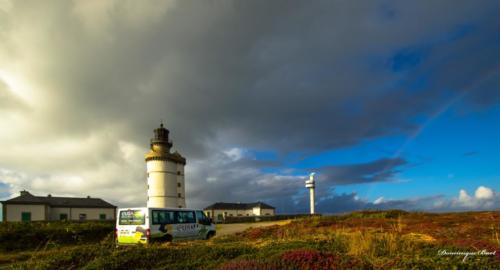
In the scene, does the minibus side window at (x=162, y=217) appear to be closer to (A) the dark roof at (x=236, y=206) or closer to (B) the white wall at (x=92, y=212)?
(B) the white wall at (x=92, y=212)

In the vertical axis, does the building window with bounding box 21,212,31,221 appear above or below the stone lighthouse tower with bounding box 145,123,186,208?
below

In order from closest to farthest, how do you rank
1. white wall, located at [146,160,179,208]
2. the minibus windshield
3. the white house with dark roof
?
the minibus windshield → the white house with dark roof → white wall, located at [146,160,179,208]

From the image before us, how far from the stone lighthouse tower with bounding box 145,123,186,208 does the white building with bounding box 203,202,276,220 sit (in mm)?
27528

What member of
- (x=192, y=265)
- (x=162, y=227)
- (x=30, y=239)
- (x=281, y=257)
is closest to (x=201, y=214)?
(x=162, y=227)

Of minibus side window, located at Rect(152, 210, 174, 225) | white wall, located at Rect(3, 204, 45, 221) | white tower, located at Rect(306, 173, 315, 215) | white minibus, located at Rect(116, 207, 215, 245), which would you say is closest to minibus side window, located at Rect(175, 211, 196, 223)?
white minibus, located at Rect(116, 207, 215, 245)

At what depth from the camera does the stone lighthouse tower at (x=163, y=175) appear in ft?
186

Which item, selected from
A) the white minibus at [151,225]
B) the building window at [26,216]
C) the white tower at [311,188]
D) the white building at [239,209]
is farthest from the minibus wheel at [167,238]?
the white building at [239,209]

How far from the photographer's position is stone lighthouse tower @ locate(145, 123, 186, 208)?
5656 centimetres

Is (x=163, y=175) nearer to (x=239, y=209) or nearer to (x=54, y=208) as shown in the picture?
(x=54, y=208)

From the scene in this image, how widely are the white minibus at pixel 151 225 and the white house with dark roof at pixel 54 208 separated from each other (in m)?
37.7

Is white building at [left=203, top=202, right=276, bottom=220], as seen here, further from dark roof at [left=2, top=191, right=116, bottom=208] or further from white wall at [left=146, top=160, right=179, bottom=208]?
dark roof at [left=2, top=191, right=116, bottom=208]

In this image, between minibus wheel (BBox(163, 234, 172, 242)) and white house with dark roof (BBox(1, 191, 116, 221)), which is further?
white house with dark roof (BBox(1, 191, 116, 221))

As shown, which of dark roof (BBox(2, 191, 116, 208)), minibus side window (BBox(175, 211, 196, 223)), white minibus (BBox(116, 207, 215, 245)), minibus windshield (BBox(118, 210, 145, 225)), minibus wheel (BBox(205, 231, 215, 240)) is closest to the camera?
white minibus (BBox(116, 207, 215, 245))

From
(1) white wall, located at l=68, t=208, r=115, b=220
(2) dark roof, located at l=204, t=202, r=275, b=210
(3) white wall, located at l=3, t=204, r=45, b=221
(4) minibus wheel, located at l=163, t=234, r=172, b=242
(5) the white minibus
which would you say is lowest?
(2) dark roof, located at l=204, t=202, r=275, b=210
